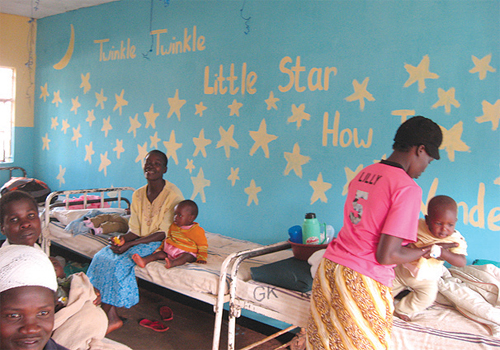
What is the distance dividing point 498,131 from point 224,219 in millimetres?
2429

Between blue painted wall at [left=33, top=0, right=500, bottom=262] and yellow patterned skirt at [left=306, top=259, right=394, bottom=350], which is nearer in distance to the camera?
yellow patterned skirt at [left=306, top=259, right=394, bottom=350]

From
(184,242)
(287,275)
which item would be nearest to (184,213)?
(184,242)

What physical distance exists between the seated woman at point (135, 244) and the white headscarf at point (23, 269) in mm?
1836

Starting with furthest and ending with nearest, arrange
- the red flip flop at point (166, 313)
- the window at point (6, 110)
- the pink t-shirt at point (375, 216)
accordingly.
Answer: the window at point (6, 110) < the red flip flop at point (166, 313) < the pink t-shirt at point (375, 216)

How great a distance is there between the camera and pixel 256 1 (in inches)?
150

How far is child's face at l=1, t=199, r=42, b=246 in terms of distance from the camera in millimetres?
2154

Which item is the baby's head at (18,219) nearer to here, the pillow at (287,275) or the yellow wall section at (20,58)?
the pillow at (287,275)

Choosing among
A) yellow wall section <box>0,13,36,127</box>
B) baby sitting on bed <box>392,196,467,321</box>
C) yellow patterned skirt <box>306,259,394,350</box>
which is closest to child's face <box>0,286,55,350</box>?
yellow patterned skirt <box>306,259,394,350</box>

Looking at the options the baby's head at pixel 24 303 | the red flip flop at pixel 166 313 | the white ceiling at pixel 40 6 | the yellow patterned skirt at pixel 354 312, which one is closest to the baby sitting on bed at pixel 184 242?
the red flip flop at pixel 166 313

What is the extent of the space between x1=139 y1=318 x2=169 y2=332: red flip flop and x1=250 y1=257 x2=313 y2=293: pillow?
4.35ft

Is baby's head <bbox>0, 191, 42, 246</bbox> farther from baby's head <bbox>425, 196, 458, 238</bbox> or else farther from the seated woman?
baby's head <bbox>425, 196, 458, 238</bbox>

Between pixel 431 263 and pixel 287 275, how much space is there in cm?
81

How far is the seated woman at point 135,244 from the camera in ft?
10.6

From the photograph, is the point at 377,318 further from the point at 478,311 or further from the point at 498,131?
the point at 498,131
